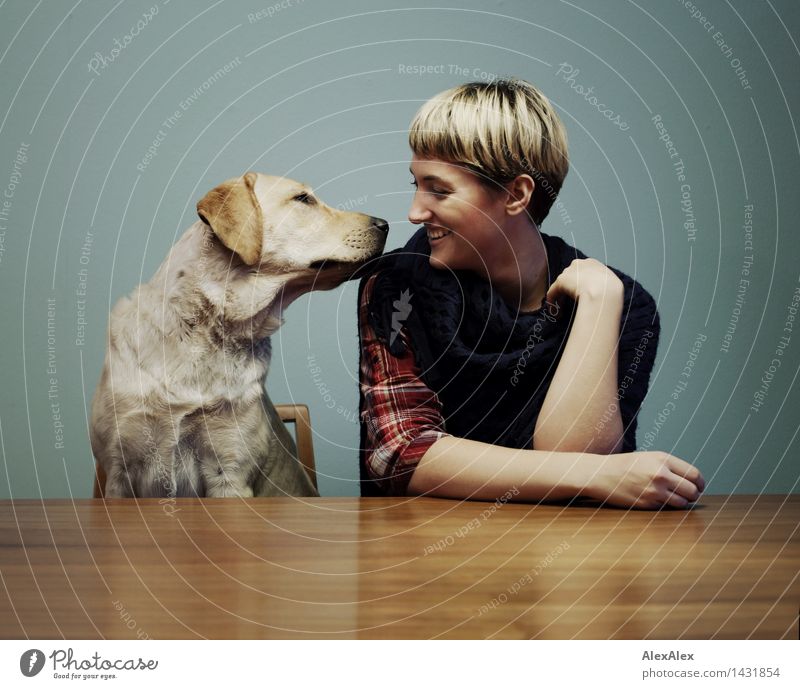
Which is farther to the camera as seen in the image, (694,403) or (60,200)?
(694,403)

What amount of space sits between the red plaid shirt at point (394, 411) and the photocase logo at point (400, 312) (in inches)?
0.7

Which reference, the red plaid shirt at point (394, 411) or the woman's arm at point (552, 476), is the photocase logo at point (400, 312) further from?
the woman's arm at point (552, 476)

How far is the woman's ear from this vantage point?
1.38 metres

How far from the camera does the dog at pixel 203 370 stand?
1337mm

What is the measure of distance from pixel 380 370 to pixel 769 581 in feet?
2.62

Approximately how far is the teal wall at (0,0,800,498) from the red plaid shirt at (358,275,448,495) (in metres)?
0.52

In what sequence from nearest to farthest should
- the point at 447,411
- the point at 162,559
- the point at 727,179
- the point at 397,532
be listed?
the point at 162,559 < the point at 397,532 < the point at 447,411 < the point at 727,179

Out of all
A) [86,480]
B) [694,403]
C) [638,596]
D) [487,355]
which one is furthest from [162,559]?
[694,403]

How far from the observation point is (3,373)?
195 centimetres

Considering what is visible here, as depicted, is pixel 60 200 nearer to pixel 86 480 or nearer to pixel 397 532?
pixel 86 480

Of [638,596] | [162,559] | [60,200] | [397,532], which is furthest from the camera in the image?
[60,200]

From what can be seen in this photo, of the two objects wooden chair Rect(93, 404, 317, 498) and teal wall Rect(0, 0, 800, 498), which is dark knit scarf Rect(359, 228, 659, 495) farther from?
teal wall Rect(0, 0, 800, 498)

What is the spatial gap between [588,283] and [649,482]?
391 millimetres
